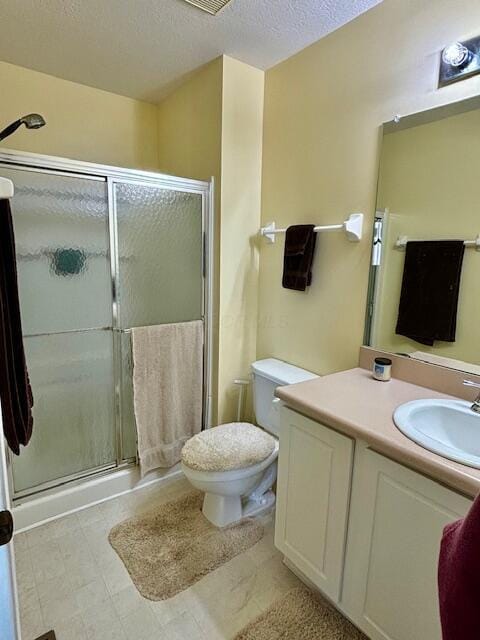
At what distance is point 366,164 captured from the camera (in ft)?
5.29

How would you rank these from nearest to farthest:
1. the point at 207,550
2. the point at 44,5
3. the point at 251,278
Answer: the point at 44,5
the point at 207,550
the point at 251,278

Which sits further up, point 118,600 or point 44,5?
point 44,5

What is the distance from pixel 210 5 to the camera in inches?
58.9

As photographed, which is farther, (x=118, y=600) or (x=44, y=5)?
(x=44, y=5)

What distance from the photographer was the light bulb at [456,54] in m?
1.24

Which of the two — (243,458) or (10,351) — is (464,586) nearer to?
(10,351)

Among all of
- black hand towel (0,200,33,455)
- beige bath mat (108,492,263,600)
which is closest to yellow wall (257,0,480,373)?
beige bath mat (108,492,263,600)

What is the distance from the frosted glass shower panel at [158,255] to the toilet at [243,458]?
0.63 meters

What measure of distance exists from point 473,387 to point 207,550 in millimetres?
1355

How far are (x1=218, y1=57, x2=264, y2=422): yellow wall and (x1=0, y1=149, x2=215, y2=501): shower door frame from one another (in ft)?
0.31

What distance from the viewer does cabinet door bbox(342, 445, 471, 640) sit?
952mm

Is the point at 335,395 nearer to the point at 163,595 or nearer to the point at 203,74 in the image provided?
the point at 163,595

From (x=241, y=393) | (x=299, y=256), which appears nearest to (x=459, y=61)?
(x=299, y=256)

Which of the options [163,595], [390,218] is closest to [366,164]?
[390,218]
